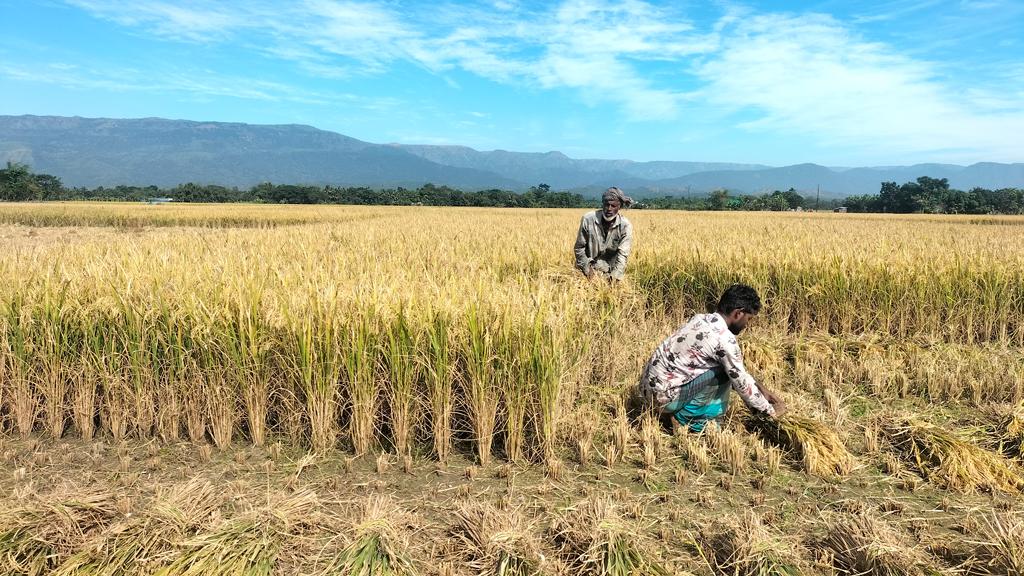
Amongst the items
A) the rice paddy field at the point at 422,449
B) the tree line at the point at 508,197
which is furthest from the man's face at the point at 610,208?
the tree line at the point at 508,197

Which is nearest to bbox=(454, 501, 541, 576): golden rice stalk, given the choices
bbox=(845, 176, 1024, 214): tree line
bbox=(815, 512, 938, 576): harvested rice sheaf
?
bbox=(815, 512, 938, 576): harvested rice sheaf

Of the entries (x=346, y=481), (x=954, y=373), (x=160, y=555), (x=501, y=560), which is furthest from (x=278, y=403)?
(x=954, y=373)

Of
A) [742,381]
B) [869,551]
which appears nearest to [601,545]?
[869,551]

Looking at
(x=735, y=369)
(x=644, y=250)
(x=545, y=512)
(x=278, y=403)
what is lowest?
(x=545, y=512)

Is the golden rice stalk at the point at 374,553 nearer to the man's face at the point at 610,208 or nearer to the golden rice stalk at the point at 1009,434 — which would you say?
the golden rice stalk at the point at 1009,434

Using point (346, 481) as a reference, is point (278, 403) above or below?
above

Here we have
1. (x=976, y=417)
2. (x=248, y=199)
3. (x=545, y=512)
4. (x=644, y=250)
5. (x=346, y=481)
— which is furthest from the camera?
(x=248, y=199)

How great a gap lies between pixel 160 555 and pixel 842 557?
3.08 meters

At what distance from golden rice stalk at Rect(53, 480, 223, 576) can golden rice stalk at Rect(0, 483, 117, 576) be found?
5.0 inches

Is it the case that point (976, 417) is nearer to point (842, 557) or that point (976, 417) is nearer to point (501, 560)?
point (842, 557)

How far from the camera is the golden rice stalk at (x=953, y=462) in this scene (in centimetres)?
328

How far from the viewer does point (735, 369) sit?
146 inches

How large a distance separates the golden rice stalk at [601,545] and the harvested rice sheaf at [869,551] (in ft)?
2.78

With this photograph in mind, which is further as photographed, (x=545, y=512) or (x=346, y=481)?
(x=346, y=481)
